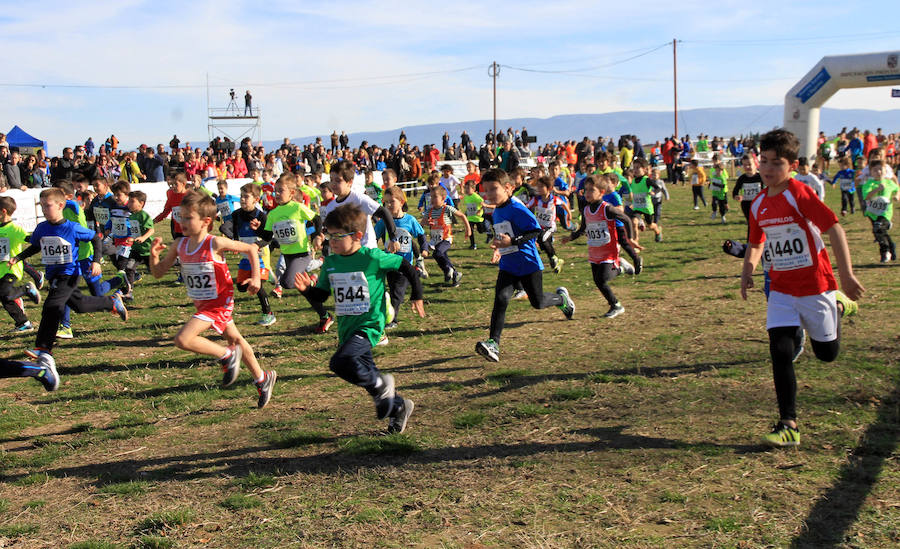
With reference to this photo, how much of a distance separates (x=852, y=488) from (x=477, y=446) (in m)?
2.49

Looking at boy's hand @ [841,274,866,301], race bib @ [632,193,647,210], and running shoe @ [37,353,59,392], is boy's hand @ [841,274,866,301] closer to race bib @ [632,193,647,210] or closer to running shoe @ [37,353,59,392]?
running shoe @ [37,353,59,392]

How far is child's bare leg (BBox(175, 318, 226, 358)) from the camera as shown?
261 inches

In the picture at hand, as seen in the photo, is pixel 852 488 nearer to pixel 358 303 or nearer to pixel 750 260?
pixel 750 260

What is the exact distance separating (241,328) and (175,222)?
405cm

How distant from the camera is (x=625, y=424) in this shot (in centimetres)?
612

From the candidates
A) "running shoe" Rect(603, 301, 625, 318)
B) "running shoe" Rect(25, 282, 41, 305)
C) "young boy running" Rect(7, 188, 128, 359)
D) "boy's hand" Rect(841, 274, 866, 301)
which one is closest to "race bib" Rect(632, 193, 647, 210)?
"running shoe" Rect(603, 301, 625, 318)

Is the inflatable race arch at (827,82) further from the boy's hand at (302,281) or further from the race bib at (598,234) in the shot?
the boy's hand at (302,281)

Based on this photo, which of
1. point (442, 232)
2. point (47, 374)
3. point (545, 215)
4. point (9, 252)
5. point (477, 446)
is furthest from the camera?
point (545, 215)

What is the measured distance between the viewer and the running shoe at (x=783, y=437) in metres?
5.43

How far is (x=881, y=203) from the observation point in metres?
13.7

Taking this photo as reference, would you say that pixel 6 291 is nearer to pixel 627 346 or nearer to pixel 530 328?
pixel 530 328

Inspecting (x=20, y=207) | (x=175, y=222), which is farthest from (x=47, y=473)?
(x=20, y=207)

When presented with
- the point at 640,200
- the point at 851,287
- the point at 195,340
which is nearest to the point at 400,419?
the point at 195,340

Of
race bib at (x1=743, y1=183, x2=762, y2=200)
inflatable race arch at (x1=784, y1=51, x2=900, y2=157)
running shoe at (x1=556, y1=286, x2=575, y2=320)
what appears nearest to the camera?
running shoe at (x1=556, y1=286, x2=575, y2=320)
